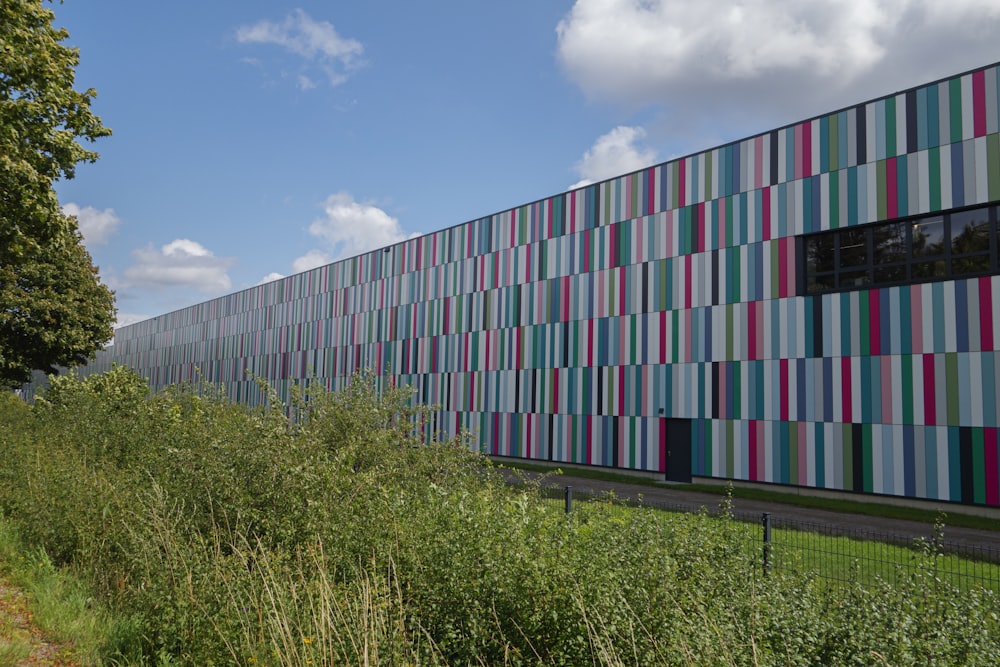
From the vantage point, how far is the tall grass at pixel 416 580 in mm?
5641

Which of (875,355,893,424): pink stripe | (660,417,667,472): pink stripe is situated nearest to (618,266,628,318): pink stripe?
(660,417,667,472): pink stripe

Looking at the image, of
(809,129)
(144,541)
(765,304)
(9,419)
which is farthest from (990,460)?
(9,419)

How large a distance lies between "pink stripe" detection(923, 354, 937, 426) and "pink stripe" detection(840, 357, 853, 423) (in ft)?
7.93

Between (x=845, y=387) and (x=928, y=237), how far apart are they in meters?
5.73

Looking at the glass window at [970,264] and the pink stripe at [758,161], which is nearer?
the glass window at [970,264]

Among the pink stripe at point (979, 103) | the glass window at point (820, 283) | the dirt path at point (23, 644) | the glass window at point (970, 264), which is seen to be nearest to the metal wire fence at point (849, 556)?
the dirt path at point (23, 644)

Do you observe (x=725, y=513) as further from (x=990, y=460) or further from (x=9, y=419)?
(x=9, y=419)

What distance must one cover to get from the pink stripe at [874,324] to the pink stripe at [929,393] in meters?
1.52

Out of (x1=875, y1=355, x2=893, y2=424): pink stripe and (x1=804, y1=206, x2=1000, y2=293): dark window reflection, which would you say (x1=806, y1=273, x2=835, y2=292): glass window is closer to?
(x1=804, y1=206, x2=1000, y2=293): dark window reflection

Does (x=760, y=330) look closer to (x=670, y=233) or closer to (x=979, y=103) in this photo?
(x=670, y=233)

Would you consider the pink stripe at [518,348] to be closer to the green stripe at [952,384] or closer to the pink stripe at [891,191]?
the pink stripe at [891,191]

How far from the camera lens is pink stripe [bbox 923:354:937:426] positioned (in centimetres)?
2342

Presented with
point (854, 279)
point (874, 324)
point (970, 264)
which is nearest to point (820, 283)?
point (854, 279)

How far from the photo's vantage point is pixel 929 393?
77.4 feet
